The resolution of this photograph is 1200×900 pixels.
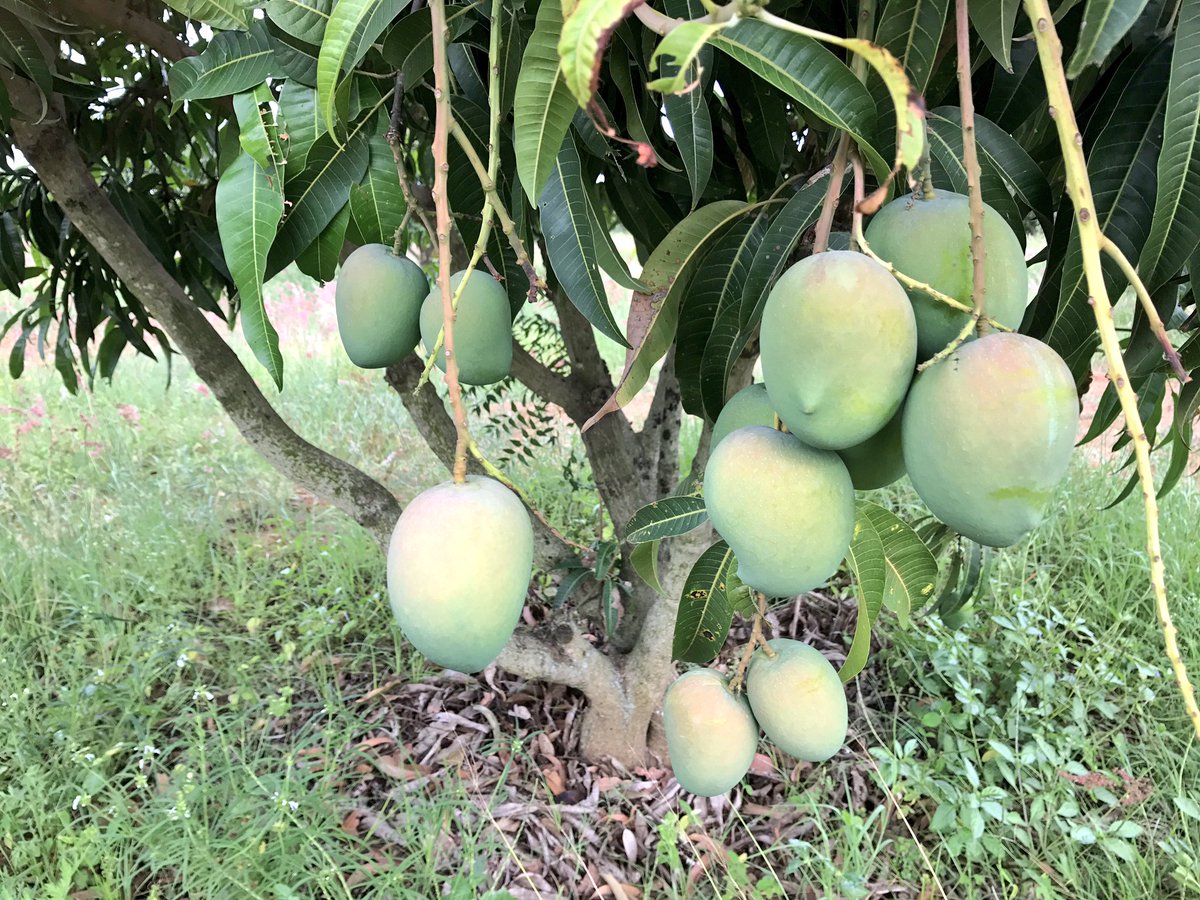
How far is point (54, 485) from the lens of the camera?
3.35 meters

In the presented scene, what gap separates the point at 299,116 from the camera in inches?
31.2

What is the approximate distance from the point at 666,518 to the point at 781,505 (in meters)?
0.33

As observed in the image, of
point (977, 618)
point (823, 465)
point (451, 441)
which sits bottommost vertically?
point (977, 618)

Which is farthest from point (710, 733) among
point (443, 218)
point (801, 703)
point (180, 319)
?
point (180, 319)

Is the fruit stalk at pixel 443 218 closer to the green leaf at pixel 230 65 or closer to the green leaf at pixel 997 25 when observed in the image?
the green leaf at pixel 230 65

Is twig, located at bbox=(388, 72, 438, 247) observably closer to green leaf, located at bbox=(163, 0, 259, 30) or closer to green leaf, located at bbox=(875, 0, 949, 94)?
green leaf, located at bbox=(163, 0, 259, 30)

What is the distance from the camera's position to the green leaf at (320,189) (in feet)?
2.67

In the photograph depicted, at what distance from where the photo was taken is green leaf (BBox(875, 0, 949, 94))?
62 centimetres

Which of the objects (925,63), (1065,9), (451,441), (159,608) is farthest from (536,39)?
(159,608)

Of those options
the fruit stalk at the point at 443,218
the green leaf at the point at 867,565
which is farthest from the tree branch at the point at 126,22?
the green leaf at the point at 867,565

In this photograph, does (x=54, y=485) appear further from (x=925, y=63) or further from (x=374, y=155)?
(x=925, y=63)

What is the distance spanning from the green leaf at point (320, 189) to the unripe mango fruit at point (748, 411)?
463 millimetres

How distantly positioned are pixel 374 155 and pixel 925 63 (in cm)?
54

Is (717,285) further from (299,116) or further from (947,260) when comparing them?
(299,116)
